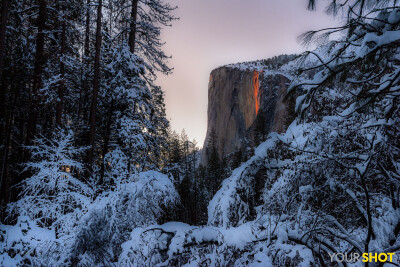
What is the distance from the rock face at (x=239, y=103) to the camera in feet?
235

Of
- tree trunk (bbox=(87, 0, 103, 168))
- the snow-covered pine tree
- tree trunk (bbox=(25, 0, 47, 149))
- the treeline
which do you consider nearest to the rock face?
the treeline

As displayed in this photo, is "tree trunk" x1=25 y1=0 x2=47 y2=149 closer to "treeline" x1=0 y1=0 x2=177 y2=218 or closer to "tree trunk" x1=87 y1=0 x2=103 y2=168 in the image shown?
"treeline" x1=0 y1=0 x2=177 y2=218

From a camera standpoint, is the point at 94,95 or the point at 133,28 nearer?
the point at 94,95

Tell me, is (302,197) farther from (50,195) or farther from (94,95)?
(94,95)

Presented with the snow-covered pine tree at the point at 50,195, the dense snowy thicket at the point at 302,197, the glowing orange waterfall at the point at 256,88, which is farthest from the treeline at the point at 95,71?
the glowing orange waterfall at the point at 256,88

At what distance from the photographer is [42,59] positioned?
327 inches

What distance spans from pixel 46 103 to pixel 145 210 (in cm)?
706

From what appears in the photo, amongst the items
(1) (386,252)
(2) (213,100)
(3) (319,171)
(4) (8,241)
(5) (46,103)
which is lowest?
(4) (8,241)

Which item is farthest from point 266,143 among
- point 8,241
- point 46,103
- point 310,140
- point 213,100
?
point 213,100

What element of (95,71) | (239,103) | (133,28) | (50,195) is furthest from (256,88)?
(50,195)

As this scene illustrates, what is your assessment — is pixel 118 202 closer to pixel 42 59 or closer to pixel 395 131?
pixel 395 131

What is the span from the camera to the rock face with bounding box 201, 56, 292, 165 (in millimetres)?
71500

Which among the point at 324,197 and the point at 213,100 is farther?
the point at 213,100

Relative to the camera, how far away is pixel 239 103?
268 feet
